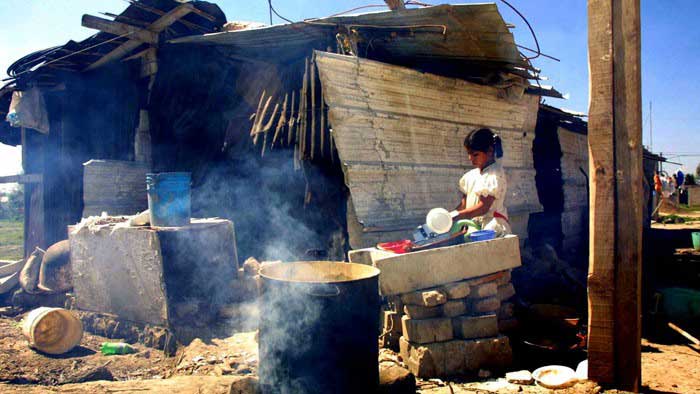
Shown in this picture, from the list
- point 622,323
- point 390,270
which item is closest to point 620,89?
point 622,323

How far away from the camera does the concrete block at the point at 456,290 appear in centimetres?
404

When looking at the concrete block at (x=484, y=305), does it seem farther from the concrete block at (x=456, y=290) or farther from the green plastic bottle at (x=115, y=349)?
the green plastic bottle at (x=115, y=349)

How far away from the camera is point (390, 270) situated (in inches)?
156

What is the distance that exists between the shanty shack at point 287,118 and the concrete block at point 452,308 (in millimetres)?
1408

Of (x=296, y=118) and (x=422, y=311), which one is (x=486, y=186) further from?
(x=296, y=118)

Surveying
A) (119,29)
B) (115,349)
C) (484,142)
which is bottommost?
(115,349)

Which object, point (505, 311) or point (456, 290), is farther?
point (505, 311)

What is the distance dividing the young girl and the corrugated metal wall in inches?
46.3

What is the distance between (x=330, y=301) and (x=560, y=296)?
5.02m

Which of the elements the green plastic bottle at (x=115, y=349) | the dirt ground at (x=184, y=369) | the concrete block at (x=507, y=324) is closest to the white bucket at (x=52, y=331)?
the dirt ground at (x=184, y=369)

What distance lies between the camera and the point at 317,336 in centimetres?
262

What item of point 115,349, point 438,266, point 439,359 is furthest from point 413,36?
point 115,349

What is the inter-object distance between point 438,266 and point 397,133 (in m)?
2.47

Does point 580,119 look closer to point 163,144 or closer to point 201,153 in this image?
point 201,153
